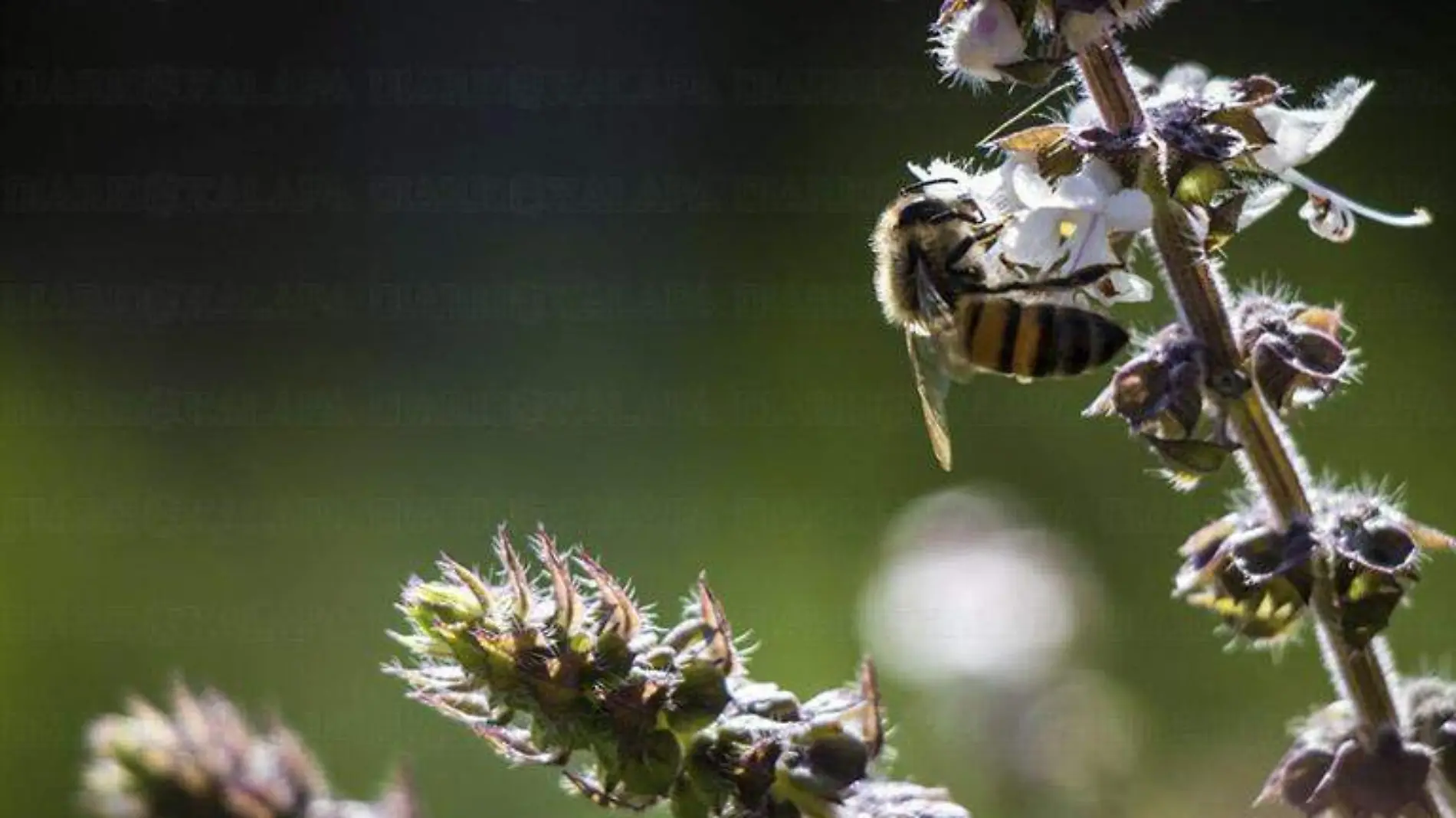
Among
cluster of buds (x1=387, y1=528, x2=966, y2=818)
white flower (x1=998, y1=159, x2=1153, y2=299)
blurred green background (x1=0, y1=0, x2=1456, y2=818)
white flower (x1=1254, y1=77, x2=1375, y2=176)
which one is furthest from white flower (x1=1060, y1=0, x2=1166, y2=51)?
blurred green background (x1=0, y1=0, x2=1456, y2=818)

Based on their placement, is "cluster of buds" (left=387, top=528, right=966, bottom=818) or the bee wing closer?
"cluster of buds" (left=387, top=528, right=966, bottom=818)

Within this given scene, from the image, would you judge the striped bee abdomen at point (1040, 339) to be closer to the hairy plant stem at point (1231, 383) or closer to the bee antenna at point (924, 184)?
the bee antenna at point (924, 184)

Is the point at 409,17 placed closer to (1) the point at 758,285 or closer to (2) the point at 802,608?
(1) the point at 758,285

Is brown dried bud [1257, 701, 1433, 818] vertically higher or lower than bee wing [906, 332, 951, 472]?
lower

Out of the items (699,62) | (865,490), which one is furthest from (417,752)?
(699,62)

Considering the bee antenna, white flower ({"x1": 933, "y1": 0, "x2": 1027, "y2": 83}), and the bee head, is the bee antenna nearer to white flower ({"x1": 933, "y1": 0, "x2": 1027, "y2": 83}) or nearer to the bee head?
the bee head

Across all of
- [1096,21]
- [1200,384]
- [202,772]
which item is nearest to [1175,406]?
[1200,384]
